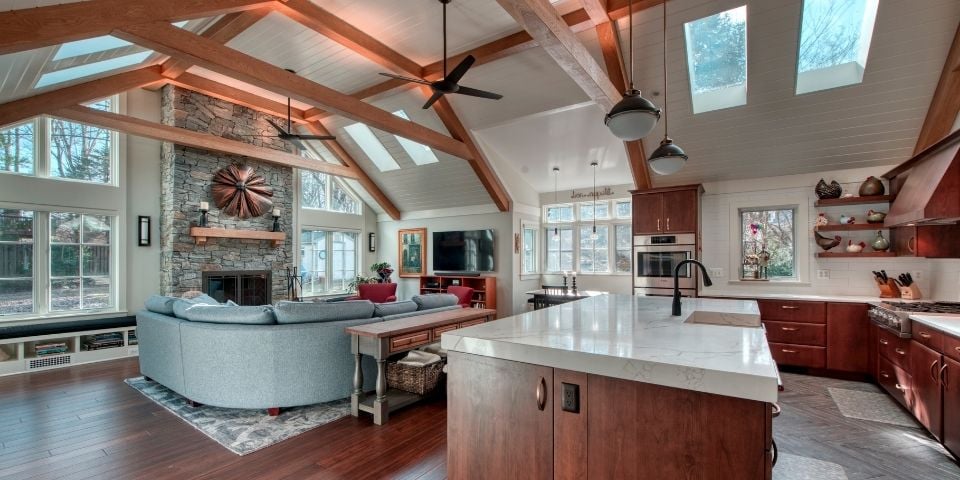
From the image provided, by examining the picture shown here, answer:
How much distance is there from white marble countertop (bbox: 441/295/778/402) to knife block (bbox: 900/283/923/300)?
133 inches

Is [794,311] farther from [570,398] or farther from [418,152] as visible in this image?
[418,152]

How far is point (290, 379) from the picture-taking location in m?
3.46

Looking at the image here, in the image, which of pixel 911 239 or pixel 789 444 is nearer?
pixel 789 444

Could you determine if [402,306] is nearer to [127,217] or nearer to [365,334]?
[365,334]

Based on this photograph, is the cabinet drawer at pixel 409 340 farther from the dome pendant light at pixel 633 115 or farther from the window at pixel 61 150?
the window at pixel 61 150

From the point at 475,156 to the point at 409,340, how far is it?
4170mm

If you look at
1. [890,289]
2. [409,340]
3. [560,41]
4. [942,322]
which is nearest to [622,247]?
[890,289]

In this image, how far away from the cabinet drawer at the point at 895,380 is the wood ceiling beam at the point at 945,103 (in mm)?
2388

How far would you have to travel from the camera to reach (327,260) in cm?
890

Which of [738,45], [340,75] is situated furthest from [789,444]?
[340,75]

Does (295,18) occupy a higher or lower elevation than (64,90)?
higher

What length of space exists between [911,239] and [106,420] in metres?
7.79

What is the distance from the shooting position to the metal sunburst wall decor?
22.0ft

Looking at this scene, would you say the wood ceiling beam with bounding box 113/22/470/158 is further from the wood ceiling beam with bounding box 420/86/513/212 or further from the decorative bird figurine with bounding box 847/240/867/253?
the decorative bird figurine with bounding box 847/240/867/253
